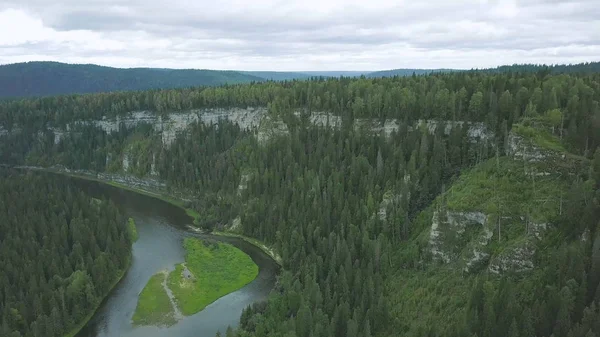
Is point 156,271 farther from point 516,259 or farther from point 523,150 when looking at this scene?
point 523,150

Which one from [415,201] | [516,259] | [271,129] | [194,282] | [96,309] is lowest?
[96,309]

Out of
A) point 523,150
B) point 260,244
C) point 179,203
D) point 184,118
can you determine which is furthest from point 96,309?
point 184,118

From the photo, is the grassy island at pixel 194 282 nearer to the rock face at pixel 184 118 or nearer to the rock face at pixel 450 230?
the rock face at pixel 450 230

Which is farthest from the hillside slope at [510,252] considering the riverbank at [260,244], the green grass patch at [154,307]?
the green grass patch at [154,307]

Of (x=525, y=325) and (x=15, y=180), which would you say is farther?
(x=15, y=180)

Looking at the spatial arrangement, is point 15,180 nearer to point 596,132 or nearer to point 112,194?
point 112,194

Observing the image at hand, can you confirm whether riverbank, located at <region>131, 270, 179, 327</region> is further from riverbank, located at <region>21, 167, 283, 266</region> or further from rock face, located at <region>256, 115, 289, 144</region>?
rock face, located at <region>256, 115, 289, 144</region>

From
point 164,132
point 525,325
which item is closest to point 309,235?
point 525,325
